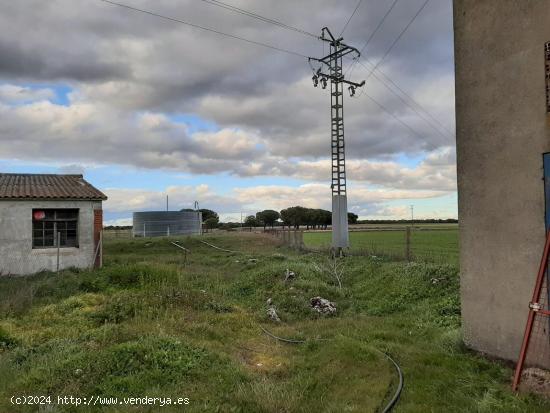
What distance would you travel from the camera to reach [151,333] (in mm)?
7418

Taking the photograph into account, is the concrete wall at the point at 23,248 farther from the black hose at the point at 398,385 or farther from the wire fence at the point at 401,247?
the black hose at the point at 398,385

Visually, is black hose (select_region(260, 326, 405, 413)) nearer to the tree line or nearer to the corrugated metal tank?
the corrugated metal tank

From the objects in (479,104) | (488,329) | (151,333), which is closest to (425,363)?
(488,329)

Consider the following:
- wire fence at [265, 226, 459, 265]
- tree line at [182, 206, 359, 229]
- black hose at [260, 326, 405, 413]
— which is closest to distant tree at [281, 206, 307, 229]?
tree line at [182, 206, 359, 229]

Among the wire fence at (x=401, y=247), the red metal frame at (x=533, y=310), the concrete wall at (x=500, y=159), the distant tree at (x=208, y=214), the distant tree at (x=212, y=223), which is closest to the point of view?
the red metal frame at (x=533, y=310)

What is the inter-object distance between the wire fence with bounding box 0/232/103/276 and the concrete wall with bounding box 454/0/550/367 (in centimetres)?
1581

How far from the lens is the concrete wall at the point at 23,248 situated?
1809cm

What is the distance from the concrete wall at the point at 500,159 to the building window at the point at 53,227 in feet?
58.2

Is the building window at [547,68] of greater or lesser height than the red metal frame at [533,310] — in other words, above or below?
above

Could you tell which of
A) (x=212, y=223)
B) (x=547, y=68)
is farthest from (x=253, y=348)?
(x=212, y=223)

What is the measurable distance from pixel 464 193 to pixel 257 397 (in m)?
4.26

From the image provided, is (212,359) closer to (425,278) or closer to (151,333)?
(151,333)

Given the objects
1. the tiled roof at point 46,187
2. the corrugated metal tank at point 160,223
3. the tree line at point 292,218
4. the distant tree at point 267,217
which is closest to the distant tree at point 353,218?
the tree line at point 292,218

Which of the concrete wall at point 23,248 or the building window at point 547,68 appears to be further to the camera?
the concrete wall at point 23,248
